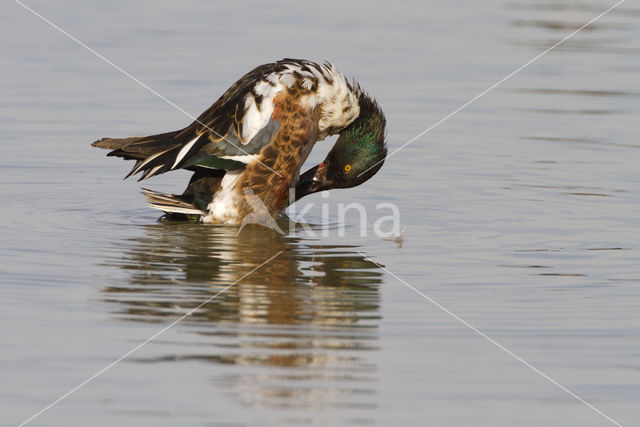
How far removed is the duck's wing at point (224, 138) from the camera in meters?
8.41

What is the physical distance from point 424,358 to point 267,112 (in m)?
3.23

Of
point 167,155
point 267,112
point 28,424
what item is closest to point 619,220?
point 267,112

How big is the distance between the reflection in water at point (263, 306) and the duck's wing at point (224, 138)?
0.54 metres

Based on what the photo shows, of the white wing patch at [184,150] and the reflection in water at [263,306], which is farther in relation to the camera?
the white wing patch at [184,150]

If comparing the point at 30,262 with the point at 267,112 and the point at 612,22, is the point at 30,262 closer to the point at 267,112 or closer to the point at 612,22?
the point at 267,112

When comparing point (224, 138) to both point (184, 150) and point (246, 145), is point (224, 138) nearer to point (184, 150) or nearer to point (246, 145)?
point (246, 145)

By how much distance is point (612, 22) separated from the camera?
→ 57.0ft

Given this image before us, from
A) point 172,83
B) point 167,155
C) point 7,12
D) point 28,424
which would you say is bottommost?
point 28,424

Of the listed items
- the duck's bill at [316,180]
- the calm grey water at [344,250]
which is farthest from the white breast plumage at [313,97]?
the calm grey water at [344,250]

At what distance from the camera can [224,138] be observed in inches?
333

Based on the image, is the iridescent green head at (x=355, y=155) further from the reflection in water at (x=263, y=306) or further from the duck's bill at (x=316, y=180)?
the reflection in water at (x=263, y=306)

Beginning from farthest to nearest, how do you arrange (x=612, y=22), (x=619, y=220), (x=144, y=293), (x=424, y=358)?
(x=612, y=22) < (x=619, y=220) < (x=144, y=293) < (x=424, y=358)

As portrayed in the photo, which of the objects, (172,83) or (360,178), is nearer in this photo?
(360,178)

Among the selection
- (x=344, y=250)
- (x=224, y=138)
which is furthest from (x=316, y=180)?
(x=344, y=250)
